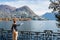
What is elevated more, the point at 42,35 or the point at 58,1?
the point at 58,1

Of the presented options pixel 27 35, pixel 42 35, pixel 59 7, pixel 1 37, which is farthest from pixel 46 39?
pixel 1 37

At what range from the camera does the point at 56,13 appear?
25.3ft

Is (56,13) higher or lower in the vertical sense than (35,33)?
higher

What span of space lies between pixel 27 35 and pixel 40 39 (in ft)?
1.90

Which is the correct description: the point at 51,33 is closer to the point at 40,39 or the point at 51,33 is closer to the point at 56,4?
the point at 40,39

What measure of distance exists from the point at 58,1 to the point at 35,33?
1.60 metres

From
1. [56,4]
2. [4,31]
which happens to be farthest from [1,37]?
[56,4]

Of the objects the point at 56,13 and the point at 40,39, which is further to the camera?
the point at 40,39

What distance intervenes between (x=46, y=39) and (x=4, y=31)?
1.85 m

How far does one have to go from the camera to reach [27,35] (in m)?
8.59

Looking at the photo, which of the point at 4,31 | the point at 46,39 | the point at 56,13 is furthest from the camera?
the point at 4,31

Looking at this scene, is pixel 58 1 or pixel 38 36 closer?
pixel 58 1

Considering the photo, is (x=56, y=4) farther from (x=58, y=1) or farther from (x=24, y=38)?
(x=24, y=38)

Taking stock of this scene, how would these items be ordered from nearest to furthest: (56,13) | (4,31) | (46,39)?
(56,13) → (46,39) → (4,31)
